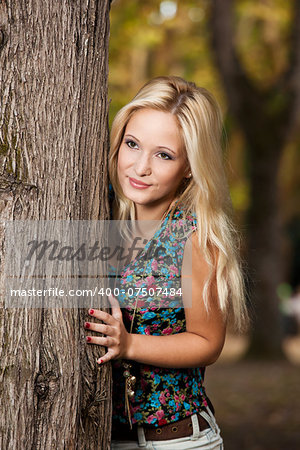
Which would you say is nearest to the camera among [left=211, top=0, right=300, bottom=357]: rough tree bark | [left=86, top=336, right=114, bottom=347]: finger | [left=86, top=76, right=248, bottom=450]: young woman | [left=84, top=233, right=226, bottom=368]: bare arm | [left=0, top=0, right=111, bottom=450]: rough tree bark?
[left=0, top=0, right=111, bottom=450]: rough tree bark

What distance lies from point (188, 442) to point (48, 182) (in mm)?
1198

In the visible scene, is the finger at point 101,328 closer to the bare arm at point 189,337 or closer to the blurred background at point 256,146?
the bare arm at point 189,337

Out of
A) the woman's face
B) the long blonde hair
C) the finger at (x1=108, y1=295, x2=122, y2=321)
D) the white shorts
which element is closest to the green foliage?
the long blonde hair

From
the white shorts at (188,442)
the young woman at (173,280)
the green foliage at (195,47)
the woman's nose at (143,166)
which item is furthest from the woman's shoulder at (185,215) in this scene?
the green foliage at (195,47)

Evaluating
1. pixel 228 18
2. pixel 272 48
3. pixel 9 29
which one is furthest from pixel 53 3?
pixel 272 48

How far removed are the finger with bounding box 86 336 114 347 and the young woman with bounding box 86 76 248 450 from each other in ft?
0.47

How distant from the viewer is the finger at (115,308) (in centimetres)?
228

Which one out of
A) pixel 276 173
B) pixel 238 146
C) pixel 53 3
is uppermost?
pixel 238 146

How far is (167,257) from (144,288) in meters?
0.16

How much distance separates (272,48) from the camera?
14.1 meters

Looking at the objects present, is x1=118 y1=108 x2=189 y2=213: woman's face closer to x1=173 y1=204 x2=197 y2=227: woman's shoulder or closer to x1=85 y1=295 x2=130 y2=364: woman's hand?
x1=173 y1=204 x2=197 y2=227: woman's shoulder

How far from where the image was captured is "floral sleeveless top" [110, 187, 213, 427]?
241 centimetres

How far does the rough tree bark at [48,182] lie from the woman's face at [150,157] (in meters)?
0.25

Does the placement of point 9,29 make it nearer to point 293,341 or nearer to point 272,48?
point 272,48
